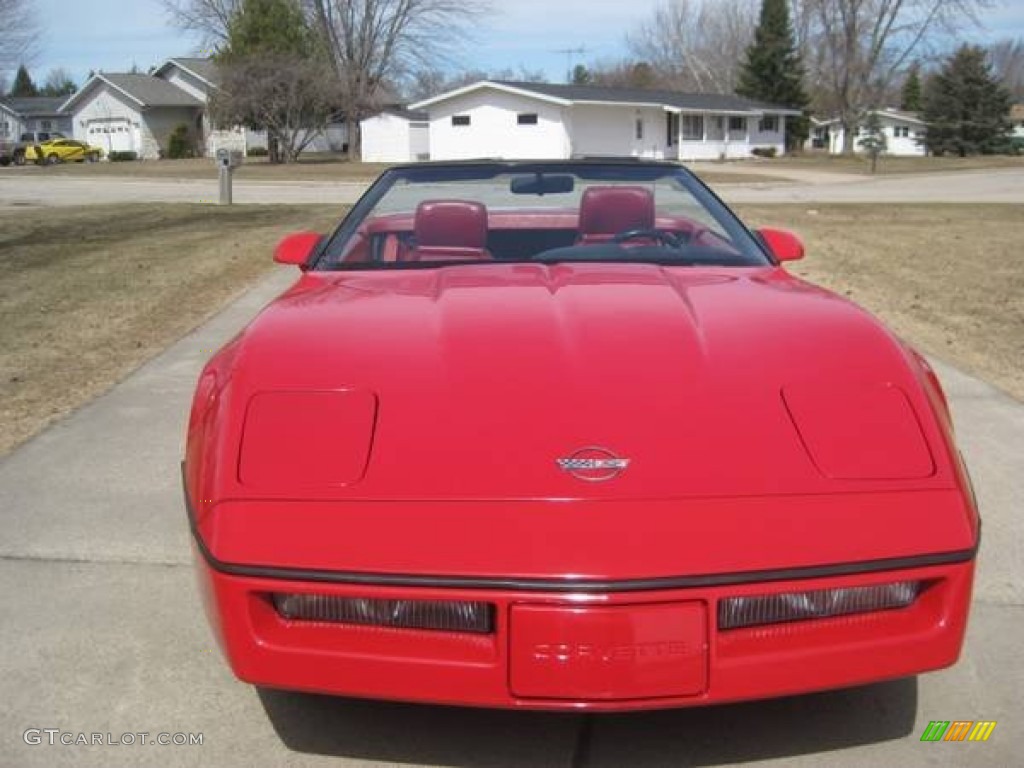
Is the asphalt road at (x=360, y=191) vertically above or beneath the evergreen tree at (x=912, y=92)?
beneath

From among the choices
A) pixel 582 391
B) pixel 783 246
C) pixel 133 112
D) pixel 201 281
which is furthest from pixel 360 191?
pixel 133 112

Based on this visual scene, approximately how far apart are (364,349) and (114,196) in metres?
24.7

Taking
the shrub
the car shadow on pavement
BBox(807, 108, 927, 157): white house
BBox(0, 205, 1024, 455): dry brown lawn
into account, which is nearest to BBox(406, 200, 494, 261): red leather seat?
the car shadow on pavement

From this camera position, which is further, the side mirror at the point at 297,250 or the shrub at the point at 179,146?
the shrub at the point at 179,146

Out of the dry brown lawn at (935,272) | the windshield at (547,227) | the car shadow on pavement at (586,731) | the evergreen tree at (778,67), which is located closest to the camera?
the car shadow on pavement at (586,731)

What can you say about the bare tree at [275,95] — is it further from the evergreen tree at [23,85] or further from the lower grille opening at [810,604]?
the evergreen tree at [23,85]

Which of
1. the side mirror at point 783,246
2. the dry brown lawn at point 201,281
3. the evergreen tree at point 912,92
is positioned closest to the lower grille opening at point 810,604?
the side mirror at point 783,246

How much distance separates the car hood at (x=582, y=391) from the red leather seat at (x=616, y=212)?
96cm

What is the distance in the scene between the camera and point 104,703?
277cm

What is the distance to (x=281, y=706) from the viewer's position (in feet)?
9.06

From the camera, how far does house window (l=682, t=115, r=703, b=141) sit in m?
53.9

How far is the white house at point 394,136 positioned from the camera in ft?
181

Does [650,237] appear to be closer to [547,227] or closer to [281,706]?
[547,227]

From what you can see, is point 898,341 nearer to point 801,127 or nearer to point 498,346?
point 498,346
